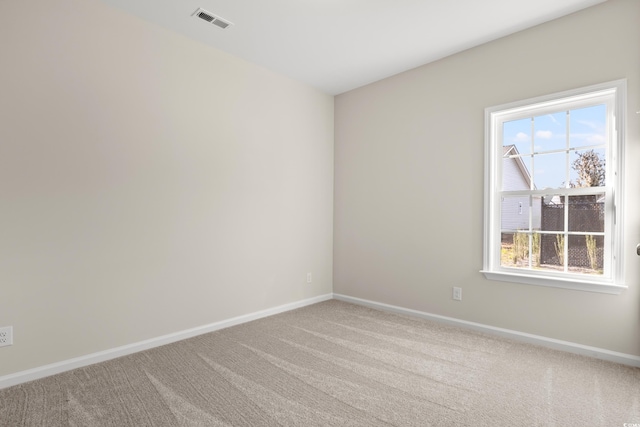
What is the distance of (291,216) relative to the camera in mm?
3971

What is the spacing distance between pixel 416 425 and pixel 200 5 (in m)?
3.19

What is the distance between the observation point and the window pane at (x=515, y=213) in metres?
3.04

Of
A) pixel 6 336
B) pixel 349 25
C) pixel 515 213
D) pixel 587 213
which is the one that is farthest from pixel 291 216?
pixel 587 213

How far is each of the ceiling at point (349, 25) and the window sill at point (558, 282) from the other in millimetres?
2139

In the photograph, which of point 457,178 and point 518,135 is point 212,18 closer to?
point 457,178

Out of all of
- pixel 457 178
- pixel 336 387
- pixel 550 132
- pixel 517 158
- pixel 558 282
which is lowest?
pixel 336 387

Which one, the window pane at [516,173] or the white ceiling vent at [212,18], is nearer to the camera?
the white ceiling vent at [212,18]

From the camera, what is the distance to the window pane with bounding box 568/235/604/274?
2648mm

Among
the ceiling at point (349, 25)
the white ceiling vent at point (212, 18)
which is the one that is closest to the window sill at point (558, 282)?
the ceiling at point (349, 25)

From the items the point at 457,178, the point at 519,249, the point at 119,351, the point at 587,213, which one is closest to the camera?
the point at 119,351

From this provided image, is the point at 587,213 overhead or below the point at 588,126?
below

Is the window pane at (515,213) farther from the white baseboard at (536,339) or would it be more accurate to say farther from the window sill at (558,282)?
the white baseboard at (536,339)

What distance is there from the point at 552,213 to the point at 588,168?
44cm

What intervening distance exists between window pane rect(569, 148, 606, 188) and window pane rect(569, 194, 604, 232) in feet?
0.37
